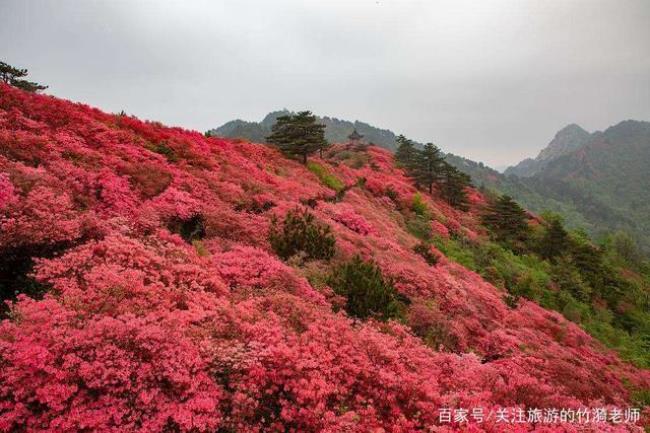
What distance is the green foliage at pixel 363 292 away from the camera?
11695 millimetres

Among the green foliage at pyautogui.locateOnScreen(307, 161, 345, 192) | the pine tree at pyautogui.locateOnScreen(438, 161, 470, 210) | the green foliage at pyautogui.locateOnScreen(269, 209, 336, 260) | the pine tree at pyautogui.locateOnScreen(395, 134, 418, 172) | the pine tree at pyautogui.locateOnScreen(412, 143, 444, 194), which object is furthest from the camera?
the pine tree at pyautogui.locateOnScreen(395, 134, 418, 172)

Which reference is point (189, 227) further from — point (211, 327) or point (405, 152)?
point (405, 152)

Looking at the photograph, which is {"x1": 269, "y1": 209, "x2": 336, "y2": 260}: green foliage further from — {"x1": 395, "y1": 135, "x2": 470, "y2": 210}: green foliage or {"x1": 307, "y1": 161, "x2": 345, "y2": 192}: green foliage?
{"x1": 395, "y1": 135, "x2": 470, "y2": 210}: green foliage

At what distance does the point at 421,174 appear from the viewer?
47219mm

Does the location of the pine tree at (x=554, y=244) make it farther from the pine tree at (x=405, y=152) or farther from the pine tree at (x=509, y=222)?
the pine tree at (x=405, y=152)

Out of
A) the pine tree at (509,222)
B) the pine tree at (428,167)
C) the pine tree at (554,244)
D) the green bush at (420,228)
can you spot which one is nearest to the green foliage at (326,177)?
the green bush at (420,228)

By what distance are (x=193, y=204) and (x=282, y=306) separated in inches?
274

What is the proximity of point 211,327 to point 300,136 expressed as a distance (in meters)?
26.2

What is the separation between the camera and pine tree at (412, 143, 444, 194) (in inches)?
1829

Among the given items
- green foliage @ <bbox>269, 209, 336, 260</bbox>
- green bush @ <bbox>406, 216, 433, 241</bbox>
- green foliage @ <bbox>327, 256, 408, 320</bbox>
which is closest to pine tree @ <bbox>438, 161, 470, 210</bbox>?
green bush @ <bbox>406, 216, 433, 241</bbox>

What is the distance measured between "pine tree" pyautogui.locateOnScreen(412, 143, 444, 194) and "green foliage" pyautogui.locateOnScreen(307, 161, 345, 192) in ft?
59.6

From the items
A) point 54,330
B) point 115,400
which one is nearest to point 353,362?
point 115,400

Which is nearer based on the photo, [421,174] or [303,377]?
[303,377]

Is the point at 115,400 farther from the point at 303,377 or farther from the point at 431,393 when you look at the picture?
the point at 431,393
